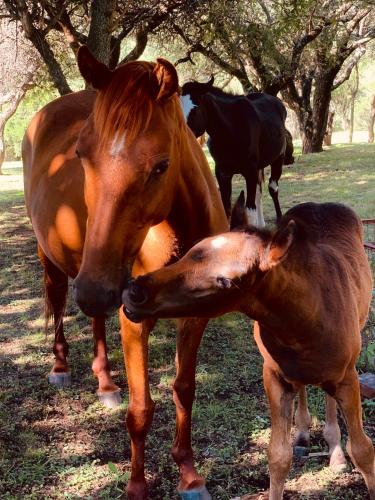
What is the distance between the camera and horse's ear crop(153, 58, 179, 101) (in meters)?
2.21

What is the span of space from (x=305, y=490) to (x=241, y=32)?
10.8 metres

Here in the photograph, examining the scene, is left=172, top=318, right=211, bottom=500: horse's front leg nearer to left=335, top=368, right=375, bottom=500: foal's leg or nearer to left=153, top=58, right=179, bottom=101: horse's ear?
left=335, top=368, right=375, bottom=500: foal's leg

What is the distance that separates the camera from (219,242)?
195 centimetres

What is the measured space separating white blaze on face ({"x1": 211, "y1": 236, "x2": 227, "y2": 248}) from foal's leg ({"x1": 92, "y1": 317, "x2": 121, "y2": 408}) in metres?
2.28

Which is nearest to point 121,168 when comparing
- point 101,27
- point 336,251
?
point 336,251

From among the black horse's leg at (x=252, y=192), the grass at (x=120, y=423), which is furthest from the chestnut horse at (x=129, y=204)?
the black horse's leg at (x=252, y=192)

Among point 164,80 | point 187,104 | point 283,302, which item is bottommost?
point 283,302

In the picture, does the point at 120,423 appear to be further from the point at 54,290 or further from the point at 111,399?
the point at 54,290

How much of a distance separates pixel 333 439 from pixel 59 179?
237 centimetres

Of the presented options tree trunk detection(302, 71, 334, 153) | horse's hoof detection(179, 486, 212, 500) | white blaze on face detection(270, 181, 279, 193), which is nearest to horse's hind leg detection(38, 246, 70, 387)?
horse's hoof detection(179, 486, 212, 500)

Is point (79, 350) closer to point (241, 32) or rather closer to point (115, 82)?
point (115, 82)

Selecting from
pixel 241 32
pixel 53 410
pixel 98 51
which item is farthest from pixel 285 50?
pixel 53 410

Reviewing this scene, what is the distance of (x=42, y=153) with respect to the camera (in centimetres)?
422

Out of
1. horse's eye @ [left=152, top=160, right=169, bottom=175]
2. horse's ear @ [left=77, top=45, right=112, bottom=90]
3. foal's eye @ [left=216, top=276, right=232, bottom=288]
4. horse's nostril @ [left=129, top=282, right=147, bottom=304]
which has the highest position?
horse's ear @ [left=77, top=45, right=112, bottom=90]
